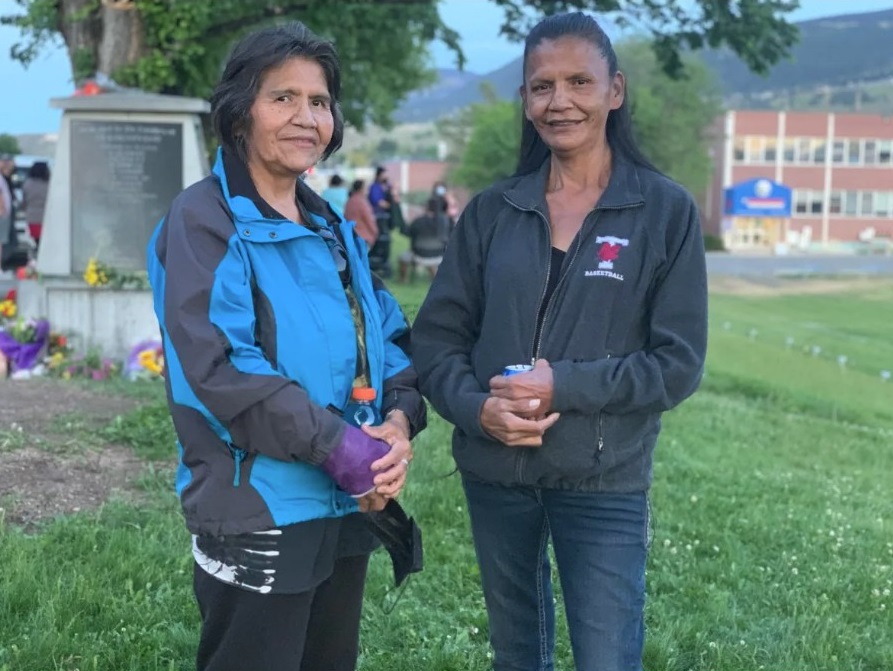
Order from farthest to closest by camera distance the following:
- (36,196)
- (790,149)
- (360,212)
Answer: (790,149), (360,212), (36,196)

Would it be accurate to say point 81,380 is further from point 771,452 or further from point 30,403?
point 771,452

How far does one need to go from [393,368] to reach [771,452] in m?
6.51

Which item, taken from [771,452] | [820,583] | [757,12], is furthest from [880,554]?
[757,12]

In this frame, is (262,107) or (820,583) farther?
(820,583)

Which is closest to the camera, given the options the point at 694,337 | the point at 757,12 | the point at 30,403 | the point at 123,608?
the point at 694,337

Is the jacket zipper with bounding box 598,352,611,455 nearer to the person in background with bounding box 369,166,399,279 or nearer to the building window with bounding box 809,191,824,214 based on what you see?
the person in background with bounding box 369,166,399,279

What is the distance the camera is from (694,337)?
2600 millimetres

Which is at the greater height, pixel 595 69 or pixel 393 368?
pixel 595 69

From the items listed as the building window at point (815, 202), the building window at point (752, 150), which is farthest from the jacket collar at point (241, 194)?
the building window at point (815, 202)

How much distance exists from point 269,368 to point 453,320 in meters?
0.73

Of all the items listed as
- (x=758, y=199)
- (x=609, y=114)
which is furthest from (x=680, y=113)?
(x=609, y=114)

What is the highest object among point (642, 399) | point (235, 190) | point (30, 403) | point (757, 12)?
point (757, 12)

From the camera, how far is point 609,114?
2820 millimetres

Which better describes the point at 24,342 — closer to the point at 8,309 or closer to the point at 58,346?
the point at 58,346
